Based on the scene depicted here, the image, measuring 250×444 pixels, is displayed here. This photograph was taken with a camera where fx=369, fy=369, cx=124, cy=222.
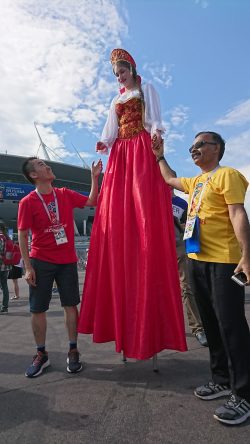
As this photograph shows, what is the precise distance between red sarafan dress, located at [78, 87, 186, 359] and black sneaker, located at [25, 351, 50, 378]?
0.37 m

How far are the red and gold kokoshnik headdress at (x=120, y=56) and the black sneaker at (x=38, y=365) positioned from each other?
246 centimetres

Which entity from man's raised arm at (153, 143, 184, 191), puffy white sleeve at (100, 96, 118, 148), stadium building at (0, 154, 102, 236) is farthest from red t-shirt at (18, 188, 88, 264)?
stadium building at (0, 154, 102, 236)

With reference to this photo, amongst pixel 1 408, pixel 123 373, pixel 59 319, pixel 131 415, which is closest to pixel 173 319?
pixel 123 373

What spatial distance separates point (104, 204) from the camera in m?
2.97

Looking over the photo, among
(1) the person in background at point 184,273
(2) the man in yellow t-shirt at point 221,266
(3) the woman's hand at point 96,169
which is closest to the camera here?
(2) the man in yellow t-shirt at point 221,266

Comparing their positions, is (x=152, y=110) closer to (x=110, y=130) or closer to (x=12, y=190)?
(x=110, y=130)

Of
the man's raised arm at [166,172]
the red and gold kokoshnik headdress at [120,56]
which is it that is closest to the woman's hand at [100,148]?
the man's raised arm at [166,172]

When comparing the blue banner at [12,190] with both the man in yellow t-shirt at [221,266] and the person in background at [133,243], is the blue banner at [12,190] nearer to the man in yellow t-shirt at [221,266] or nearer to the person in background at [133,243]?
the person in background at [133,243]

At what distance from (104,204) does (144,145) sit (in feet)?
1.85

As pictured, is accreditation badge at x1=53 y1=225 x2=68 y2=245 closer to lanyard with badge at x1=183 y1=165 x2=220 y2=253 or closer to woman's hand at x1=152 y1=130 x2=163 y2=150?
woman's hand at x1=152 y1=130 x2=163 y2=150

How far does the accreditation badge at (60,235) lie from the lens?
9.73ft

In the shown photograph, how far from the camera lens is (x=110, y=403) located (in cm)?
216

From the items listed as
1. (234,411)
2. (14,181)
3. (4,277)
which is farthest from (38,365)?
(14,181)

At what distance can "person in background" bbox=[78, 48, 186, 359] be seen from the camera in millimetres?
2611
